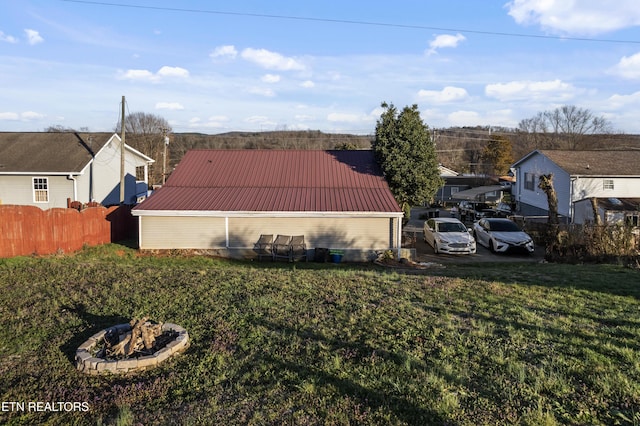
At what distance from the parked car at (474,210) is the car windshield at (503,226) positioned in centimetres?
1006

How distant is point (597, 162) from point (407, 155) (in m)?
16.4

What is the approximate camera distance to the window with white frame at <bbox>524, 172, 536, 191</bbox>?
31.3 metres

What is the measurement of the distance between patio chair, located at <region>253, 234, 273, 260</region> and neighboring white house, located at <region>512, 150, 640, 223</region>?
19385mm

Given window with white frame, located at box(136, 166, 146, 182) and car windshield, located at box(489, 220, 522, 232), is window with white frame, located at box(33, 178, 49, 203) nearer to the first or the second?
window with white frame, located at box(136, 166, 146, 182)

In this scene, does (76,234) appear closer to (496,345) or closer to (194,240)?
(194,240)

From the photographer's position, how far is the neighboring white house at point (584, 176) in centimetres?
2602

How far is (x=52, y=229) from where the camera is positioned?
15.2 metres

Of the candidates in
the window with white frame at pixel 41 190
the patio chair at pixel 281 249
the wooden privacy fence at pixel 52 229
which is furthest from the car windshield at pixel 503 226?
the window with white frame at pixel 41 190

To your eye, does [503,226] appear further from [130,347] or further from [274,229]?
[130,347]

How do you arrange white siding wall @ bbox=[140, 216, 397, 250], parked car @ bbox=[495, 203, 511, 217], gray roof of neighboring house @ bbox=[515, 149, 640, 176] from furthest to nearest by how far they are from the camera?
parked car @ bbox=[495, 203, 511, 217] → gray roof of neighboring house @ bbox=[515, 149, 640, 176] → white siding wall @ bbox=[140, 216, 397, 250]

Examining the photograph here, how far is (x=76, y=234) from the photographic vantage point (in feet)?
53.2

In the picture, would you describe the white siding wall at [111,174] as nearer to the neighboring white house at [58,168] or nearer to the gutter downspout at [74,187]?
the neighboring white house at [58,168]

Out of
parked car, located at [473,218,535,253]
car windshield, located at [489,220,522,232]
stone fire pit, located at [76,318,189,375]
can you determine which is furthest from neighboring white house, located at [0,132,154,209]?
car windshield, located at [489,220,522,232]

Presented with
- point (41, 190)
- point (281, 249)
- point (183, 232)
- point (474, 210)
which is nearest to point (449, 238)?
point (281, 249)
